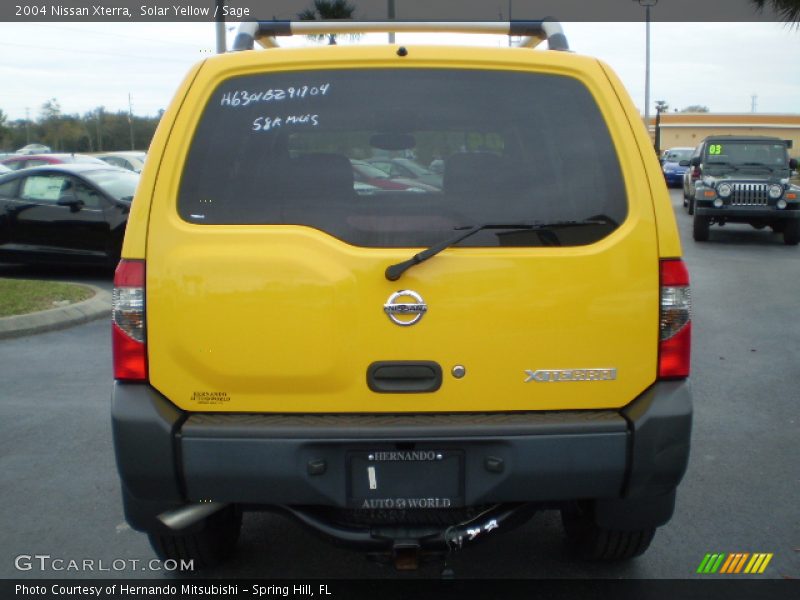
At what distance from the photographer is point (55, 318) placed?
9.05 m

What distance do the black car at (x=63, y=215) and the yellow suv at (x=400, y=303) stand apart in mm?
9152

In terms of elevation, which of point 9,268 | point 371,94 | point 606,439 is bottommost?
point 9,268

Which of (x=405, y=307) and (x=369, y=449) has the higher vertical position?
(x=405, y=307)

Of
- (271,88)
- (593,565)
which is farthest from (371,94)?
(593,565)

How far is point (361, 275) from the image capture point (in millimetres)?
2916

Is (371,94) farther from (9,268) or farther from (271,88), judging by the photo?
(9,268)

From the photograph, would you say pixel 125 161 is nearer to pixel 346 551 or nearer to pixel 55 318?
pixel 55 318

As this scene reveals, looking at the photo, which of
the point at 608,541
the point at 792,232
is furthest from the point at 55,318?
the point at 792,232

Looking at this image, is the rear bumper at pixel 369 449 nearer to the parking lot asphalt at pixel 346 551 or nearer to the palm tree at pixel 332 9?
the parking lot asphalt at pixel 346 551

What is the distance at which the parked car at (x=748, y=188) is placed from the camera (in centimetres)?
1680

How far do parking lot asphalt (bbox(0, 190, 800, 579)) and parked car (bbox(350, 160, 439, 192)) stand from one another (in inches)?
50.1

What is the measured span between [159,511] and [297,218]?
44.2 inches

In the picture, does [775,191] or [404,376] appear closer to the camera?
[404,376]

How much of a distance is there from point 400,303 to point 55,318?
6983mm
